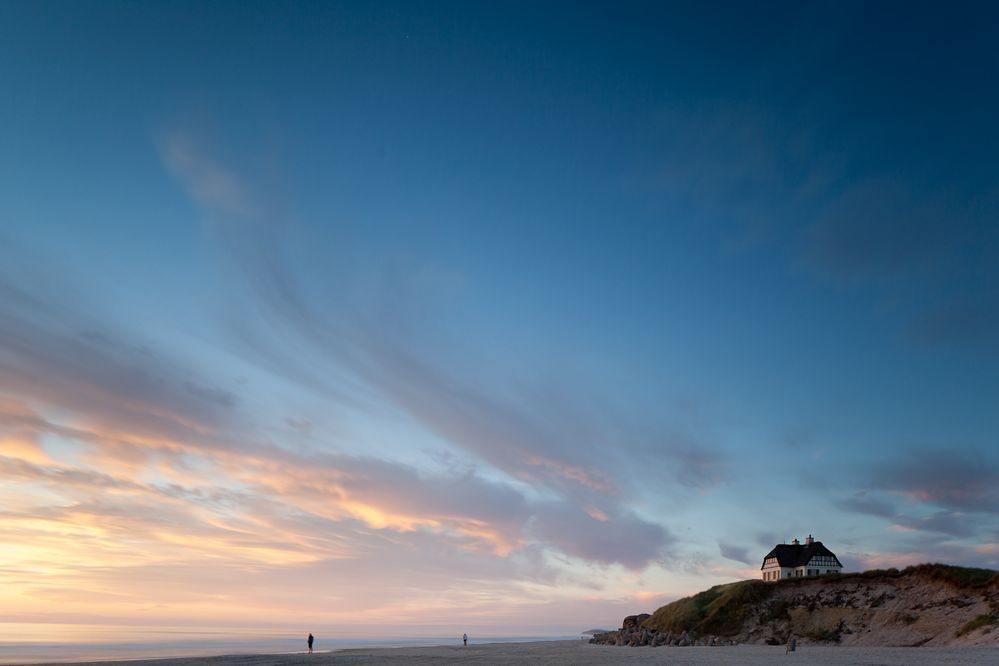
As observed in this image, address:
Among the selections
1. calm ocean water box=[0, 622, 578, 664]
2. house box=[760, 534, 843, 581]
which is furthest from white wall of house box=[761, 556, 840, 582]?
calm ocean water box=[0, 622, 578, 664]

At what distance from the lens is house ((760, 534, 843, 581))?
98231mm

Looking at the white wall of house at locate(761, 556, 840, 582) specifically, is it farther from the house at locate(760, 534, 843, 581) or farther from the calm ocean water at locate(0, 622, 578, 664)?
the calm ocean water at locate(0, 622, 578, 664)

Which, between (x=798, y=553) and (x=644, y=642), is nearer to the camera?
(x=644, y=642)

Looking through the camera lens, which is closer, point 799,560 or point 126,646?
point 126,646

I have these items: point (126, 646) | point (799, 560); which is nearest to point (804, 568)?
point (799, 560)

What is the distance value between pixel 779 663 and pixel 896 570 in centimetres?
3196

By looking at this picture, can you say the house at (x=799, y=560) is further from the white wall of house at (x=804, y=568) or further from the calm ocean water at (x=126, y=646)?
the calm ocean water at (x=126, y=646)

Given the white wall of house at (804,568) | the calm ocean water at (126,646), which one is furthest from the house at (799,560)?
the calm ocean water at (126,646)

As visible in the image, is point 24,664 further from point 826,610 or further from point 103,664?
point 826,610

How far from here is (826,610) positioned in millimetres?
56438

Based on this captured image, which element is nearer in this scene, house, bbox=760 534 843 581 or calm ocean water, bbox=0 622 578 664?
calm ocean water, bbox=0 622 578 664

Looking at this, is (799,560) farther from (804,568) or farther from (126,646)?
(126,646)

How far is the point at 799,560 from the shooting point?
10106 cm

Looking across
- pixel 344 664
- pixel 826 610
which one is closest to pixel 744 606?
pixel 826 610
